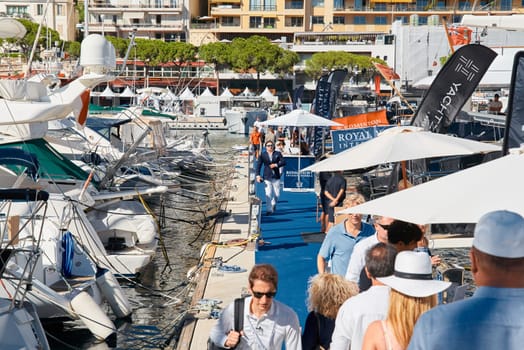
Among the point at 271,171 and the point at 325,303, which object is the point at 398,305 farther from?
the point at 271,171

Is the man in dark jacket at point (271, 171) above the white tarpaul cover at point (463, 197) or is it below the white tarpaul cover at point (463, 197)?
below

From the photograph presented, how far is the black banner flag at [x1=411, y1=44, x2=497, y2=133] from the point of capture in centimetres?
1232

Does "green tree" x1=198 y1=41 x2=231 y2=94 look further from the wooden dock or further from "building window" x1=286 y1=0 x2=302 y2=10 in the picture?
the wooden dock

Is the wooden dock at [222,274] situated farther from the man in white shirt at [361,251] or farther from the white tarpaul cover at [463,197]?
the white tarpaul cover at [463,197]

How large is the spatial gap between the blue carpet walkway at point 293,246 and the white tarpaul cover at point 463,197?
5263 mm

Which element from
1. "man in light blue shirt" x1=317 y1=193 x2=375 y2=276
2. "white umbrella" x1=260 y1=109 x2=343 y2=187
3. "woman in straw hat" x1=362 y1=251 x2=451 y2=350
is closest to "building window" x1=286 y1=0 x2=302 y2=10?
"white umbrella" x1=260 y1=109 x2=343 y2=187

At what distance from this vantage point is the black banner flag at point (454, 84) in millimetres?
12320

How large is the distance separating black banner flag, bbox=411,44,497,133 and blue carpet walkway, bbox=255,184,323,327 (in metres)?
3.11

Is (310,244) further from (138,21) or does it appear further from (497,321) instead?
(138,21)

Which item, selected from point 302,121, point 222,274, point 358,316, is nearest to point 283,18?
point 302,121

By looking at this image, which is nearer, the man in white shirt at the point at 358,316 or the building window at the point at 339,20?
the man in white shirt at the point at 358,316

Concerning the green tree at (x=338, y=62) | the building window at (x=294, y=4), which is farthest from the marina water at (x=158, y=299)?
the building window at (x=294, y=4)

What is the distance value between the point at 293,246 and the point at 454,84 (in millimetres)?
5121

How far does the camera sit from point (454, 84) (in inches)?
496
